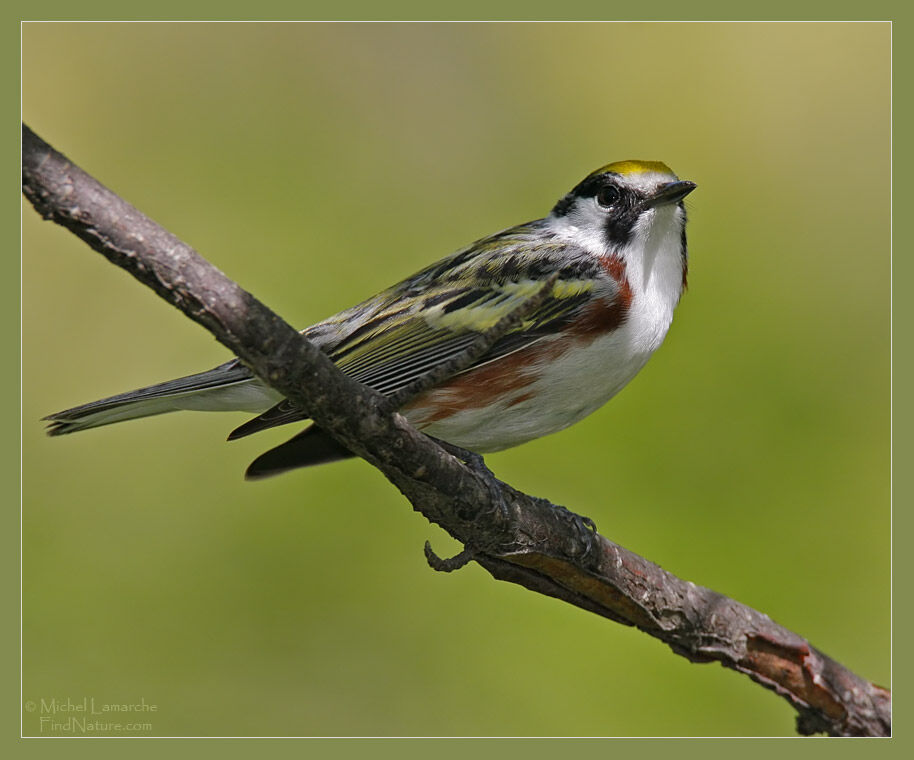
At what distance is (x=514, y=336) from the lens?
4039 millimetres

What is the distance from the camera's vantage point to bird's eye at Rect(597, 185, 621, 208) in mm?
4461

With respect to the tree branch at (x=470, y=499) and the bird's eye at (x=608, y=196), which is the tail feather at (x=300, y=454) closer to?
the tree branch at (x=470, y=499)

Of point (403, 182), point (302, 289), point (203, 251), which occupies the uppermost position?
point (403, 182)

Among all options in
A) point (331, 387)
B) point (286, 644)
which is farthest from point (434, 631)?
point (331, 387)

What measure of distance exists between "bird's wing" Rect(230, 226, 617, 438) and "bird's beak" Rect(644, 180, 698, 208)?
1.31 ft

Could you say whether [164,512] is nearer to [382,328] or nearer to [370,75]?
[382,328]

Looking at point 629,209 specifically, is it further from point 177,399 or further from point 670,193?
point 177,399

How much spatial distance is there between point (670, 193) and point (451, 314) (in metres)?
1.14

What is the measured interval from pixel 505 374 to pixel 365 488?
151 centimetres

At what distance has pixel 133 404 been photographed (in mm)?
4168

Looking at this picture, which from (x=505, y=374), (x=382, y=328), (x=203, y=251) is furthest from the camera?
(x=203, y=251)

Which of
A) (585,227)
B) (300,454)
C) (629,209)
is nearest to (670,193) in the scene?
(629,209)

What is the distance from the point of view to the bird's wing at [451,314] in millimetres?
4070

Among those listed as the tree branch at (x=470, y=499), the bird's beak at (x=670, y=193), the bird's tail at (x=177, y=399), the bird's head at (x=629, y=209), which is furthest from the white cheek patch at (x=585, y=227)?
the bird's tail at (x=177, y=399)
